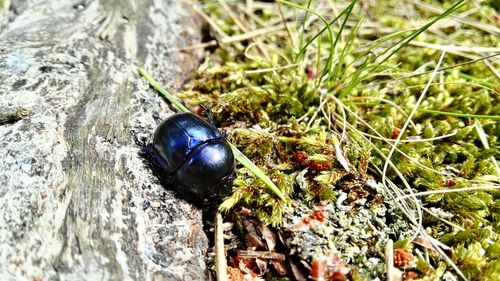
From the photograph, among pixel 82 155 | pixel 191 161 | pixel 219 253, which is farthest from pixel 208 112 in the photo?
pixel 219 253

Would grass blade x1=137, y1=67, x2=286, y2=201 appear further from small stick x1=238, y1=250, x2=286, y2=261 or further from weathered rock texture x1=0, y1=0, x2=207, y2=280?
small stick x1=238, y1=250, x2=286, y2=261

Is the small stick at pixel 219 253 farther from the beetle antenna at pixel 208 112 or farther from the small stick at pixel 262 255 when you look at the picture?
the beetle antenna at pixel 208 112

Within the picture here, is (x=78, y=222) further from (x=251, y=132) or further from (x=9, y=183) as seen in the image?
(x=251, y=132)

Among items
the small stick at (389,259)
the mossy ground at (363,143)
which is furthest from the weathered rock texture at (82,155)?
the small stick at (389,259)

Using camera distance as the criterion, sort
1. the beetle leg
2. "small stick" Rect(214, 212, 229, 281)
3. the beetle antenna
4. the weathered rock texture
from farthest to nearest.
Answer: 1. the beetle antenna
2. the beetle leg
3. "small stick" Rect(214, 212, 229, 281)
4. the weathered rock texture

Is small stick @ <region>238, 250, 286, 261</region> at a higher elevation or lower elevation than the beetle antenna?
lower

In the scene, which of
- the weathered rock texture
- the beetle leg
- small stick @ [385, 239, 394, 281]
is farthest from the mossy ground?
the beetle leg

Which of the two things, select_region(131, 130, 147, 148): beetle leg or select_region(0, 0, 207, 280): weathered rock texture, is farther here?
select_region(131, 130, 147, 148): beetle leg
